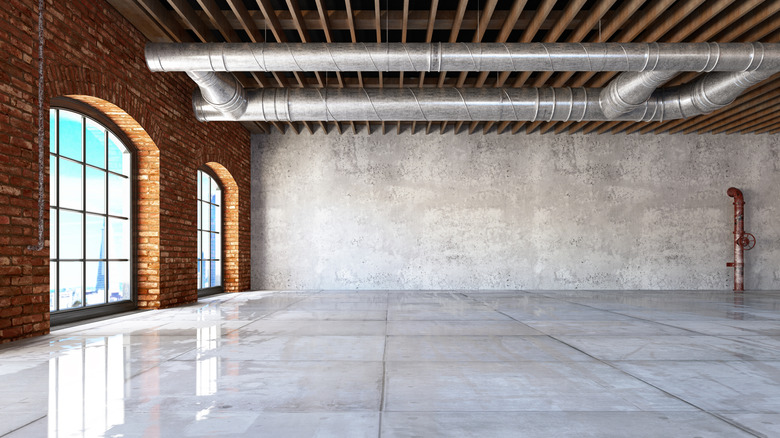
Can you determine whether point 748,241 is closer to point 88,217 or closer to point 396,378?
point 396,378

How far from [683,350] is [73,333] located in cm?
562

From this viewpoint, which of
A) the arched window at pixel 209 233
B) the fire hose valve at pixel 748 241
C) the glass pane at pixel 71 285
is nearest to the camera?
the glass pane at pixel 71 285

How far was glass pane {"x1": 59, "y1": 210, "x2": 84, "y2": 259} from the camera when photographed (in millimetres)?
5848

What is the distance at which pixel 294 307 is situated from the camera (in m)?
7.85

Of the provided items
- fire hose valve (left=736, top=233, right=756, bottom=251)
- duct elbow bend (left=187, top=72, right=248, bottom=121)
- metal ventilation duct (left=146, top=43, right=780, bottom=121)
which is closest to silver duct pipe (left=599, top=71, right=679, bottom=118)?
metal ventilation duct (left=146, top=43, right=780, bottom=121)

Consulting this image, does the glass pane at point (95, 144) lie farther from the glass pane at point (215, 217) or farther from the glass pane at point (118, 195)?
the glass pane at point (215, 217)

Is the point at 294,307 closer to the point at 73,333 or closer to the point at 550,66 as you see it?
the point at 73,333

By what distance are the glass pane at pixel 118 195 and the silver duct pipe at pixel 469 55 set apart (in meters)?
1.82

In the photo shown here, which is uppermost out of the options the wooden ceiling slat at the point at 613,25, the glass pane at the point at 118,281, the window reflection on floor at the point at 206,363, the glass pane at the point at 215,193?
the wooden ceiling slat at the point at 613,25

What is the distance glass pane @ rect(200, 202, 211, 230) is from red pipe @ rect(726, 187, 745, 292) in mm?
11451

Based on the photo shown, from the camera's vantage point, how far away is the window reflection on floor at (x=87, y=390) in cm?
249

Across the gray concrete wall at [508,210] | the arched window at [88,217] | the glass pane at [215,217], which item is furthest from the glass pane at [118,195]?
the gray concrete wall at [508,210]

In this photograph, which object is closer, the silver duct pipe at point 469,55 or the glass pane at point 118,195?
the silver duct pipe at point 469,55

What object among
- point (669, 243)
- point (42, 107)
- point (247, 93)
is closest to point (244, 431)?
point (42, 107)
